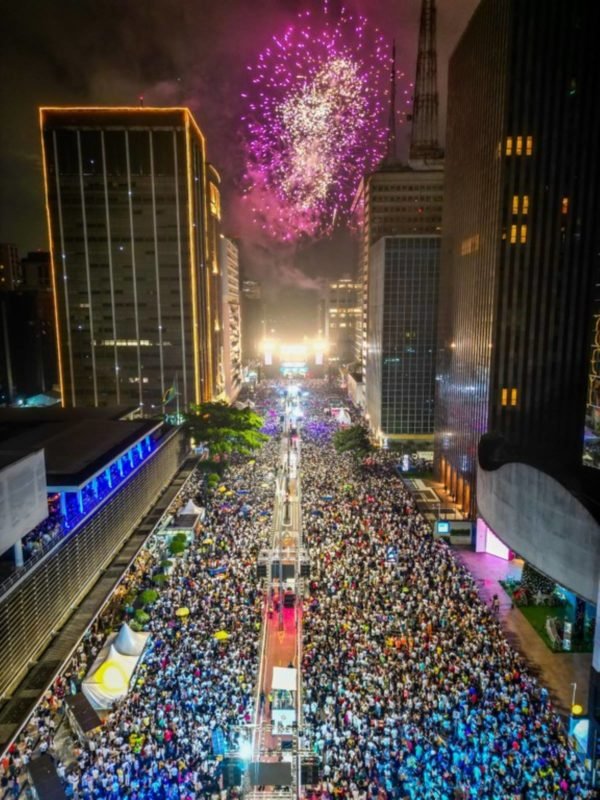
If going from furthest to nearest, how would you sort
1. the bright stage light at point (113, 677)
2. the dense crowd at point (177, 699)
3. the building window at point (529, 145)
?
the building window at point (529, 145), the bright stage light at point (113, 677), the dense crowd at point (177, 699)

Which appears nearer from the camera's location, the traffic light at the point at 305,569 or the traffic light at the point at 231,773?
the traffic light at the point at 231,773

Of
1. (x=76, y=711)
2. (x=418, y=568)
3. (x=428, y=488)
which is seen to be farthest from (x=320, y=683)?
(x=428, y=488)

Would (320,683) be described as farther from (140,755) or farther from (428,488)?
(428,488)

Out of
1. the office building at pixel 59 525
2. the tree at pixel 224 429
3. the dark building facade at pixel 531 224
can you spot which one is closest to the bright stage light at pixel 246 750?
the office building at pixel 59 525

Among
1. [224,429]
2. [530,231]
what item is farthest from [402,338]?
[530,231]

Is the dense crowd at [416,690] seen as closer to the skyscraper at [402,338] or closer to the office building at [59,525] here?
the office building at [59,525]

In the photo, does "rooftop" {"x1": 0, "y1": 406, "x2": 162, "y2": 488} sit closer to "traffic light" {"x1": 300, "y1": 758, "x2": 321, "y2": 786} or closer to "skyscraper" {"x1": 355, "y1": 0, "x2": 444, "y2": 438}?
"traffic light" {"x1": 300, "y1": 758, "x2": 321, "y2": 786}
